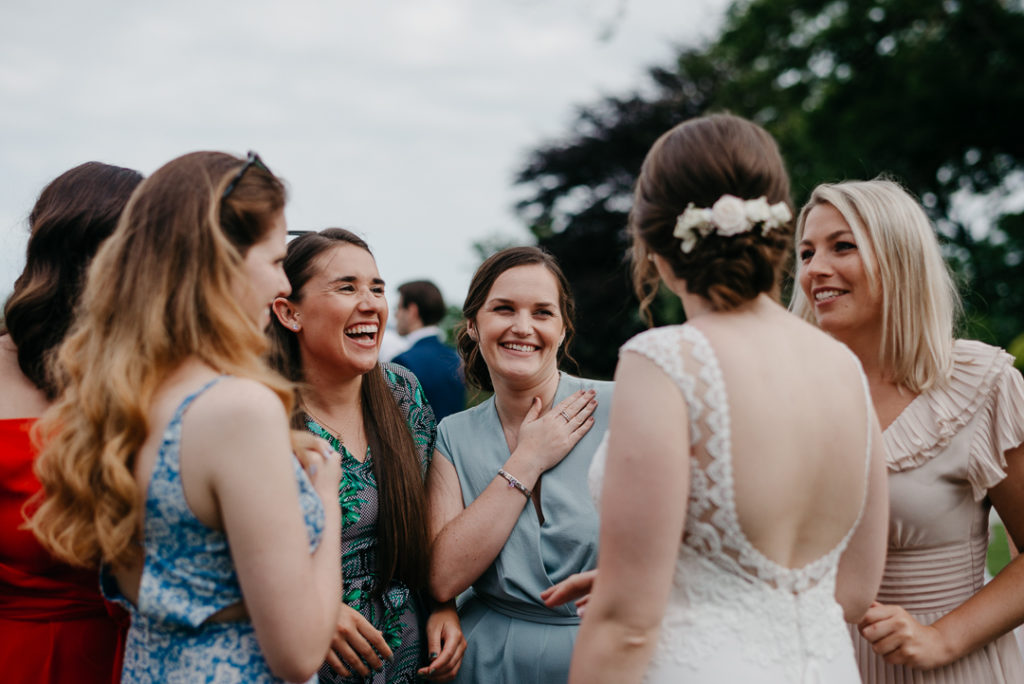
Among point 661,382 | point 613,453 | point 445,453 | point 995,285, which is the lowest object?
point 445,453

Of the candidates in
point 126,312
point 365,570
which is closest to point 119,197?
point 126,312

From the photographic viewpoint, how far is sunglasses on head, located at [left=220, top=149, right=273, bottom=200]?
1.92 m

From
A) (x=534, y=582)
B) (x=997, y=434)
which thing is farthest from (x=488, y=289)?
(x=997, y=434)

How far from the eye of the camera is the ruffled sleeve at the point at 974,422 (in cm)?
257

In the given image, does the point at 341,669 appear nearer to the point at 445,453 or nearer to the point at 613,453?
the point at 445,453

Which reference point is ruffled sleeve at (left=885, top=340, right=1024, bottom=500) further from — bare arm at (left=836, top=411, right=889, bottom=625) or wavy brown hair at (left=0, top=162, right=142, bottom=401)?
wavy brown hair at (left=0, top=162, right=142, bottom=401)

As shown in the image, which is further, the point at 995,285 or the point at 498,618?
the point at 995,285

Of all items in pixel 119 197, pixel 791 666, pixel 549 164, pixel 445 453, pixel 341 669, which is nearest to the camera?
pixel 791 666

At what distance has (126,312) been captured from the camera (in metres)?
1.86

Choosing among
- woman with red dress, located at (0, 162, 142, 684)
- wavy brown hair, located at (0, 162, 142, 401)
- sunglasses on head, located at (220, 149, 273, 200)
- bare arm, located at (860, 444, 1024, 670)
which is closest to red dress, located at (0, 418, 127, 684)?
woman with red dress, located at (0, 162, 142, 684)

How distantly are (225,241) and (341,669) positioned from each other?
1581 mm

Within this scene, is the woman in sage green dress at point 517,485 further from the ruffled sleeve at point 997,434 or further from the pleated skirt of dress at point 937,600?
the ruffled sleeve at point 997,434

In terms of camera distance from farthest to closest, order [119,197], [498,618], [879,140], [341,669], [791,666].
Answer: [879,140] < [498,618] < [341,669] < [119,197] < [791,666]

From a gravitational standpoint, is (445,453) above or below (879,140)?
below
